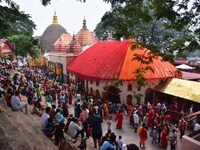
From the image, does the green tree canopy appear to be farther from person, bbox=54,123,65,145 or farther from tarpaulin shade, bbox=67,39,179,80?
tarpaulin shade, bbox=67,39,179,80

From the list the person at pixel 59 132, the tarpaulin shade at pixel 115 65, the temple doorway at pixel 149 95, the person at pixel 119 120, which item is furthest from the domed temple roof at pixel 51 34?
the person at pixel 59 132

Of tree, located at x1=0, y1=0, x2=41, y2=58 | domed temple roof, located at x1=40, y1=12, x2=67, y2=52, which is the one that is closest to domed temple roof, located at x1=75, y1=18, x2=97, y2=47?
domed temple roof, located at x1=40, y1=12, x2=67, y2=52

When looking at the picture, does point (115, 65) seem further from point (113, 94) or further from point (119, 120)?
point (119, 120)

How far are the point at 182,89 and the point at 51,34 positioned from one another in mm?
39526

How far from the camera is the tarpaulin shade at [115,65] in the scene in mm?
18922

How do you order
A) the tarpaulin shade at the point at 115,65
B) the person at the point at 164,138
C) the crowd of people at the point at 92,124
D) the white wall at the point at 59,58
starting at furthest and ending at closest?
the white wall at the point at 59,58
the tarpaulin shade at the point at 115,65
the person at the point at 164,138
the crowd of people at the point at 92,124

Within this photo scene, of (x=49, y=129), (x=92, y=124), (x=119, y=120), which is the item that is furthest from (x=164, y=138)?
(x=49, y=129)

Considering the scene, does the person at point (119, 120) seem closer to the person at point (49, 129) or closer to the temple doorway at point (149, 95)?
the temple doorway at point (149, 95)

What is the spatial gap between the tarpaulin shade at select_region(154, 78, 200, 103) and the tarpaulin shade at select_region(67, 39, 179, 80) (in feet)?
2.80

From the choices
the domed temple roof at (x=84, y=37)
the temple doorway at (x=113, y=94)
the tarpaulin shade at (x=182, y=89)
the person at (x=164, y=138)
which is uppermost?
the domed temple roof at (x=84, y=37)

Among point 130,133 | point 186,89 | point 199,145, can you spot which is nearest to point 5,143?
point 199,145

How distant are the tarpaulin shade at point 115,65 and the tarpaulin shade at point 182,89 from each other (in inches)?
33.6

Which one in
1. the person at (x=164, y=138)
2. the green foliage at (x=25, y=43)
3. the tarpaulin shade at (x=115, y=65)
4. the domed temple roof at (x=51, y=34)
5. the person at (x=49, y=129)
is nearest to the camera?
the green foliage at (x=25, y=43)

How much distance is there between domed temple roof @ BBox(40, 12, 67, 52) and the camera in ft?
164
